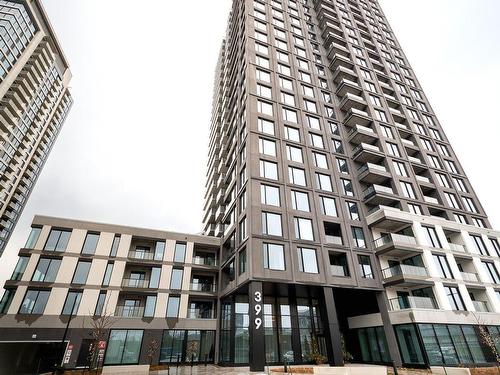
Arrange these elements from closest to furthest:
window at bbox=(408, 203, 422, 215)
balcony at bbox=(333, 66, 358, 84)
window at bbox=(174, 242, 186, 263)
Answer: window at bbox=(408, 203, 422, 215), window at bbox=(174, 242, 186, 263), balcony at bbox=(333, 66, 358, 84)

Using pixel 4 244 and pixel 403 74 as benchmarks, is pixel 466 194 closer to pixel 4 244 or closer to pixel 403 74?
pixel 403 74

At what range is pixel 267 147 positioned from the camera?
1246 inches

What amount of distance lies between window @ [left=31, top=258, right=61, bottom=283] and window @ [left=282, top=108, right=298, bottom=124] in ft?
103

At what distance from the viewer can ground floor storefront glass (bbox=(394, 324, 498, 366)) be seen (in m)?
22.4

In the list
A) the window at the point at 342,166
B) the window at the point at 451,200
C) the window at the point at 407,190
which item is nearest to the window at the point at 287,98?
the window at the point at 342,166

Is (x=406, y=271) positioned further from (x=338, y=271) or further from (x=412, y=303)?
(x=338, y=271)

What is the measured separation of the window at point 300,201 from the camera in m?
29.0

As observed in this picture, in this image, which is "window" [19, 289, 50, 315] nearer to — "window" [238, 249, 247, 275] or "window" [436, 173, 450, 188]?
"window" [238, 249, 247, 275]

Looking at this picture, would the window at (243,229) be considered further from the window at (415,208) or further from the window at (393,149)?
the window at (393,149)

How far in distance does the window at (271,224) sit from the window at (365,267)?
9285mm

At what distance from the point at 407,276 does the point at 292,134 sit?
777 inches

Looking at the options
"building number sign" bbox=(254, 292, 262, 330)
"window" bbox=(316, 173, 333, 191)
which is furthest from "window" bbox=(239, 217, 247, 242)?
"window" bbox=(316, 173, 333, 191)

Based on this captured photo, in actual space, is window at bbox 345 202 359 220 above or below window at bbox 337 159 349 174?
below

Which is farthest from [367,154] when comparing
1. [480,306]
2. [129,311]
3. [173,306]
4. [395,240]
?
[129,311]
